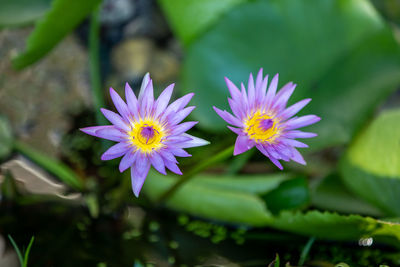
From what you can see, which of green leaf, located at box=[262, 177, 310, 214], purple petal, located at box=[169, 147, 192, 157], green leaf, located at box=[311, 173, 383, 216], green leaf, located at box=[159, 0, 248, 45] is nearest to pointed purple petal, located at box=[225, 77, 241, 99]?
purple petal, located at box=[169, 147, 192, 157]

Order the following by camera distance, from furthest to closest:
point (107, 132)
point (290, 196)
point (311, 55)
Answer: point (311, 55) → point (290, 196) → point (107, 132)

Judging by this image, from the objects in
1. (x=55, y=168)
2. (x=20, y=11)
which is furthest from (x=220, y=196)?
(x=20, y=11)

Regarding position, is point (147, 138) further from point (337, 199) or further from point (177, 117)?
point (337, 199)

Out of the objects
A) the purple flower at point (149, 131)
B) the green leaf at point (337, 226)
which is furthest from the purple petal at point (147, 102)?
the green leaf at point (337, 226)

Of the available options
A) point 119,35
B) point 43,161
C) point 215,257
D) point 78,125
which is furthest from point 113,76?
point 215,257

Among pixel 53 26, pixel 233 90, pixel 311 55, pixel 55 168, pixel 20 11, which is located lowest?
pixel 233 90

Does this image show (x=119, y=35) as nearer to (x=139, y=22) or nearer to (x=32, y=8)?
(x=139, y=22)

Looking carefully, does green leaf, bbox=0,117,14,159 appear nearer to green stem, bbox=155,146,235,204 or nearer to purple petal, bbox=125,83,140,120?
green stem, bbox=155,146,235,204
